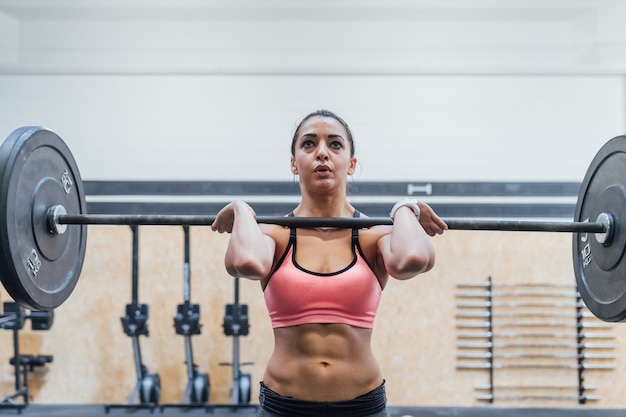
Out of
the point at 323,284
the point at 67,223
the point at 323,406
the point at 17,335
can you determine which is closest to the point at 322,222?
the point at 323,284

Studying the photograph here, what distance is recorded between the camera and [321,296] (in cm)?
162

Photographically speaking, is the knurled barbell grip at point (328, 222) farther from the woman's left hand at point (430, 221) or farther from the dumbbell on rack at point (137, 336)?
the dumbbell on rack at point (137, 336)

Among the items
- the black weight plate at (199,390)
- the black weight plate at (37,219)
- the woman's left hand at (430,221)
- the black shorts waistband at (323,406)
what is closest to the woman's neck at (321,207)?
the woman's left hand at (430,221)

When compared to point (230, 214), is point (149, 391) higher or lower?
lower

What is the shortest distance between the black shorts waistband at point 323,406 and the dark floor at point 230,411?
221 centimetres

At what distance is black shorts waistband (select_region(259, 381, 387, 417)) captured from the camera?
5.10 feet

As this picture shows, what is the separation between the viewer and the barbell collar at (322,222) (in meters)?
1.76

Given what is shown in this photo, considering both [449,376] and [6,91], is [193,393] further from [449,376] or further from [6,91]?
[6,91]

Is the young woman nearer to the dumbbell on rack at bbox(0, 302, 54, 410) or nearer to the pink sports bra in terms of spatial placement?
the pink sports bra

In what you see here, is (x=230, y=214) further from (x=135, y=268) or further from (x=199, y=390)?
(x=199, y=390)

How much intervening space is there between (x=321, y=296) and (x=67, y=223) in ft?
3.69

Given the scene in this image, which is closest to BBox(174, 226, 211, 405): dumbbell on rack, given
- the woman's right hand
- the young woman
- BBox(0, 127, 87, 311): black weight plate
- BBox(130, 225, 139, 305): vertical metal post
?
BBox(130, 225, 139, 305): vertical metal post

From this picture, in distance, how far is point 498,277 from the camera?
4.05 m

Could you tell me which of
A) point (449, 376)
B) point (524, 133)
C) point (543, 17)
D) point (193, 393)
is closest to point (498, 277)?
point (449, 376)
